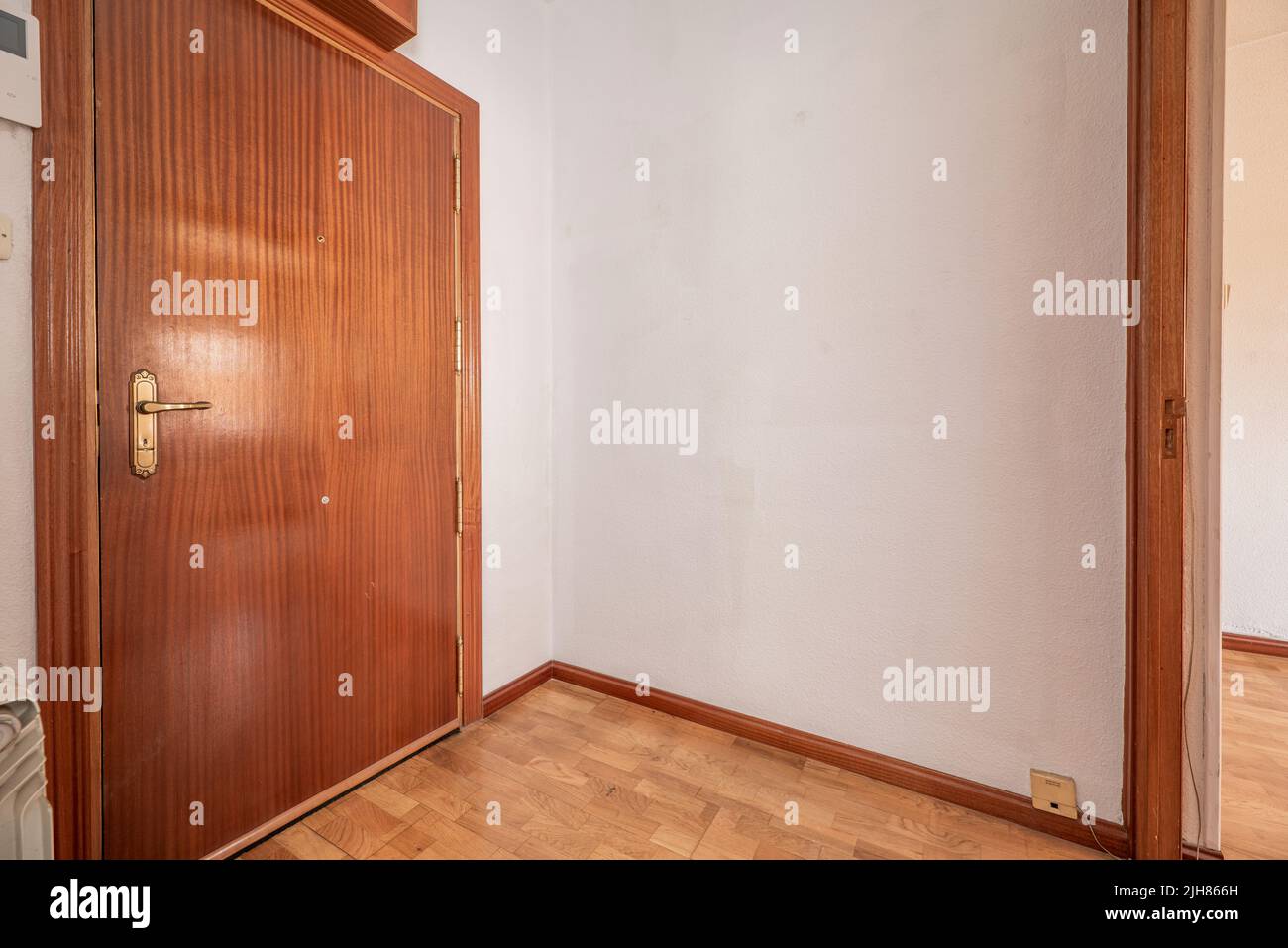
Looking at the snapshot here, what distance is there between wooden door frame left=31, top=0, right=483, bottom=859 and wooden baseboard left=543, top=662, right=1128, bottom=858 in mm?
1177

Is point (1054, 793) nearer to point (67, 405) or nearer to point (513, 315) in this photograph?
point (513, 315)

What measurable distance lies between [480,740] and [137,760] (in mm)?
902

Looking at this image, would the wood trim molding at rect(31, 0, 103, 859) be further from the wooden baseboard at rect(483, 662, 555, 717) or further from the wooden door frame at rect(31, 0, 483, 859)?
the wooden baseboard at rect(483, 662, 555, 717)

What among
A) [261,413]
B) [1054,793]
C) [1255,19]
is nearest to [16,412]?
[261,413]

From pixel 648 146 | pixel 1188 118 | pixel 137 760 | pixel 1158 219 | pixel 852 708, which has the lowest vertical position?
pixel 852 708

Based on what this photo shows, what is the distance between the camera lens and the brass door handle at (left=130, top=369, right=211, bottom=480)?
1130 millimetres

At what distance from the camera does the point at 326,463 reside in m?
1.48

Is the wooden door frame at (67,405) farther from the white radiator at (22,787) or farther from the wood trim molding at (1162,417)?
the wood trim molding at (1162,417)

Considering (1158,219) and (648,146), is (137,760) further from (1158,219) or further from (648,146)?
(1158,219)

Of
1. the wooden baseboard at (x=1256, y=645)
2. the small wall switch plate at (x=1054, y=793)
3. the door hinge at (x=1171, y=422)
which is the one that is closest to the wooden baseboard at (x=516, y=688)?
the small wall switch plate at (x=1054, y=793)

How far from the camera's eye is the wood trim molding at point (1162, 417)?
1.09m

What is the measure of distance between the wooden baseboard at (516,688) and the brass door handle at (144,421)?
4.19 feet

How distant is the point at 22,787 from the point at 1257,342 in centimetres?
434
